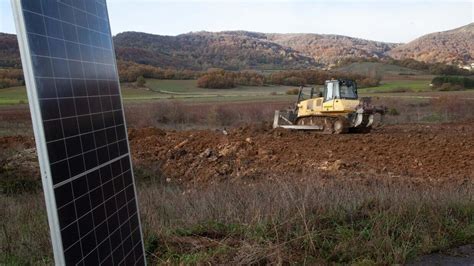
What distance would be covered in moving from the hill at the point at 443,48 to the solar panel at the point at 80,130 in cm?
11948

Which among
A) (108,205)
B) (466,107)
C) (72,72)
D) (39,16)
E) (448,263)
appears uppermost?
(39,16)

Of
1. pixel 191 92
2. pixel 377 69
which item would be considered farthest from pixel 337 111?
pixel 377 69

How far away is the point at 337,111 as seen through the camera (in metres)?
24.4

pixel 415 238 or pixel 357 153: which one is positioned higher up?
pixel 415 238

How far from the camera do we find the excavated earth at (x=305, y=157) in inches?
607

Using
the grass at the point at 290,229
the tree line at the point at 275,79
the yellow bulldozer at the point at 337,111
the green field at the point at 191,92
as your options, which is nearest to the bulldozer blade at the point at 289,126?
the yellow bulldozer at the point at 337,111

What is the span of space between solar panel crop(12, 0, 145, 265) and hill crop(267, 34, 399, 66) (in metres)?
131

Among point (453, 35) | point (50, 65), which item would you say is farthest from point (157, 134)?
point (453, 35)

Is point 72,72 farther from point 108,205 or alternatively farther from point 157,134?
point 157,134

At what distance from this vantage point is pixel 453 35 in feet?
508

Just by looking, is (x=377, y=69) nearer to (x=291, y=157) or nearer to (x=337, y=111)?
(x=337, y=111)

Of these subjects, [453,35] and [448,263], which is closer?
[448,263]

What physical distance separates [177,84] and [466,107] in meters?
50.6

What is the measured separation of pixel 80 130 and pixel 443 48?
15038 centimetres
